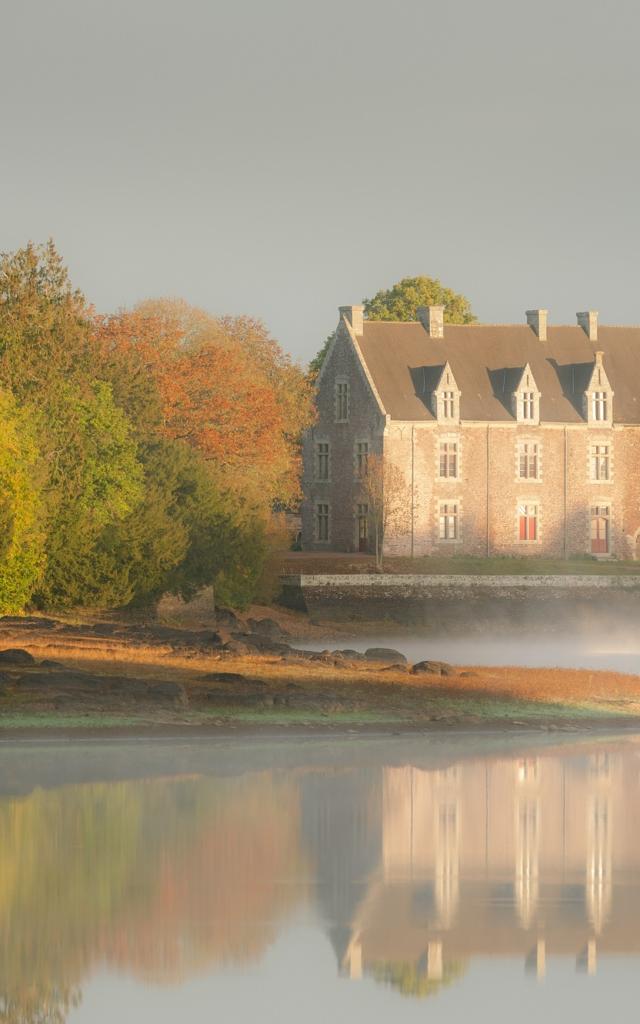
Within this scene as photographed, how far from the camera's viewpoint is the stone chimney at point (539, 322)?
93812mm

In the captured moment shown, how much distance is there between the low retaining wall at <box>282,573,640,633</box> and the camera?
7050 cm

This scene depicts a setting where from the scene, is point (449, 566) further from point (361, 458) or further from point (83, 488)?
point (83, 488)

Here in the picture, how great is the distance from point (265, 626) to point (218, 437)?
1627cm

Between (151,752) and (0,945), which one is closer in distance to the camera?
(0,945)

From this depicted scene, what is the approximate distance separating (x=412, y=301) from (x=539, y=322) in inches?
585

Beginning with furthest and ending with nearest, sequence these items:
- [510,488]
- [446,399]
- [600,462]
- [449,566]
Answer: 1. [600,462]
2. [510,488]
3. [446,399]
4. [449,566]

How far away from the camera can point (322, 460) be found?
93688 mm

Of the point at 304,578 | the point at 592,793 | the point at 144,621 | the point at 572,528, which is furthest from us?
the point at 572,528

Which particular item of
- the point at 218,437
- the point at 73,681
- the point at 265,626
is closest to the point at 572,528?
the point at 218,437

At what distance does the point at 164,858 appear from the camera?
16000mm

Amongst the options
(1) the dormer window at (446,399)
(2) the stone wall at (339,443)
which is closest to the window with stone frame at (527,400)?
(1) the dormer window at (446,399)

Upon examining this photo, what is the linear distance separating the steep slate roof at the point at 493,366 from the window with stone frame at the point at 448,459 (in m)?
Result: 1.53

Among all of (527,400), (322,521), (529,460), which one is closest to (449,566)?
(529,460)

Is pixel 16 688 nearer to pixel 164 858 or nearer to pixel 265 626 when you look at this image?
pixel 164 858
